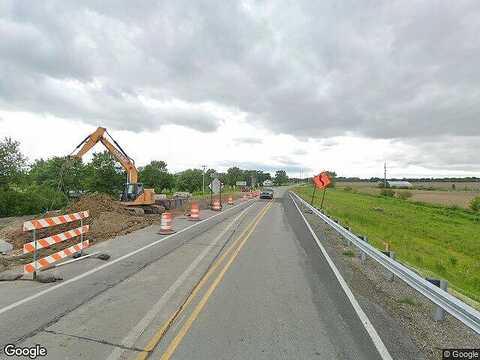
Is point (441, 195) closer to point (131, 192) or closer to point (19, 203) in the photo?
point (131, 192)

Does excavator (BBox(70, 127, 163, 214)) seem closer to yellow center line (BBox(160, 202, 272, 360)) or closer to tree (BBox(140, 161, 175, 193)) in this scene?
yellow center line (BBox(160, 202, 272, 360))

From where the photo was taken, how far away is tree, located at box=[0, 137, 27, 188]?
36381 millimetres

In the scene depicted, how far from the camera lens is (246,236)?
1406 cm

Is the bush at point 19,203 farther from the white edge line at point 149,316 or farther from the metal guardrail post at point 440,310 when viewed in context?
the metal guardrail post at point 440,310

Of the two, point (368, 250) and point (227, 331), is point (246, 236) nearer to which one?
point (368, 250)

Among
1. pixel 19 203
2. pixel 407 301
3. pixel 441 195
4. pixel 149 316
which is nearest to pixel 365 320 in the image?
pixel 407 301

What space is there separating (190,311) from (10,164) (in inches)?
1587

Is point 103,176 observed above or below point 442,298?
above

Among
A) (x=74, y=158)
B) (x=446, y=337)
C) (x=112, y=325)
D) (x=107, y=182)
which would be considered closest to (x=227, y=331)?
(x=112, y=325)

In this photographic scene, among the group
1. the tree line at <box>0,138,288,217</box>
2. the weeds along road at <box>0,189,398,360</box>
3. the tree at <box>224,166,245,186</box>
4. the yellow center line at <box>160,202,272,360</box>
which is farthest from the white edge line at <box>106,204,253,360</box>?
the tree at <box>224,166,245,186</box>

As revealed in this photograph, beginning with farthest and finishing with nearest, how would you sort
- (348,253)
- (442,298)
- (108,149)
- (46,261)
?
(108,149)
(348,253)
(46,261)
(442,298)

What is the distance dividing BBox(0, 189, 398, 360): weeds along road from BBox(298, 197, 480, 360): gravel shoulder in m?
0.32

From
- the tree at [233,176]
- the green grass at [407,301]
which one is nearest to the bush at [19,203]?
the green grass at [407,301]

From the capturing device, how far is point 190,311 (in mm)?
5590
